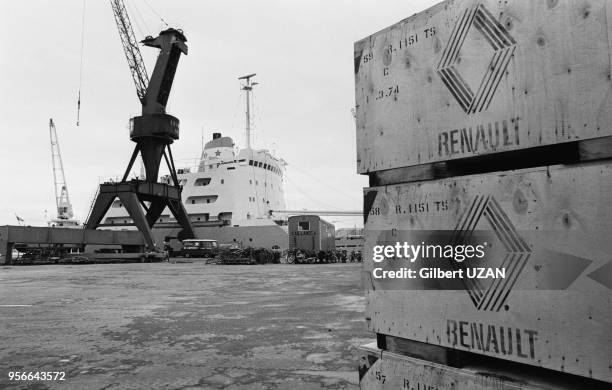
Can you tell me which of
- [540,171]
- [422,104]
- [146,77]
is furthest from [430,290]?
[146,77]

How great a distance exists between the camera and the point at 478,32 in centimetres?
247

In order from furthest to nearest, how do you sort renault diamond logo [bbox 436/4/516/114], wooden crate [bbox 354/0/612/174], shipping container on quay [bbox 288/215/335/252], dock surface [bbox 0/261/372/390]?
shipping container on quay [bbox 288/215/335/252] → dock surface [bbox 0/261/372/390] → renault diamond logo [bbox 436/4/516/114] → wooden crate [bbox 354/0/612/174]

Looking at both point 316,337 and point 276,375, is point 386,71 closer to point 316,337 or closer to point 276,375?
point 276,375

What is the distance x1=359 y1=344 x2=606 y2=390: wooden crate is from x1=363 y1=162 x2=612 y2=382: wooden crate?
124mm

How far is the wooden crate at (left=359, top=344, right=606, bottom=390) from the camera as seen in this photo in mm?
2148

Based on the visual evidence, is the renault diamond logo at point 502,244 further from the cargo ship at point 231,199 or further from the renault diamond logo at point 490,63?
the cargo ship at point 231,199

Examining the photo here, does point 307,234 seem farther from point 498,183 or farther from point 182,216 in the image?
point 498,183

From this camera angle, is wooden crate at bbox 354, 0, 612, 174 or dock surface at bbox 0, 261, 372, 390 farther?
dock surface at bbox 0, 261, 372, 390

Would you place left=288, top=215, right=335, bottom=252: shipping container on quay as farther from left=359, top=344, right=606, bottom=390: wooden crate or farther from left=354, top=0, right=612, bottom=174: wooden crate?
left=354, top=0, right=612, bottom=174: wooden crate

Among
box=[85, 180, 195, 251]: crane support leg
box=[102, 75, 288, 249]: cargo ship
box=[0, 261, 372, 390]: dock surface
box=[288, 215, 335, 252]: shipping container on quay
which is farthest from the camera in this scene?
box=[102, 75, 288, 249]: cargo ship

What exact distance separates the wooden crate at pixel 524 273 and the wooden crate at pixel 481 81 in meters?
0.24

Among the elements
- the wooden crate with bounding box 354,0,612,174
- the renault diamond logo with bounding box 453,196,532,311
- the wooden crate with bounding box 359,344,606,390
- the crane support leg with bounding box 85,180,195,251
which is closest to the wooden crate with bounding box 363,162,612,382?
the renault diamond logo with bounding box 453,196,532,311

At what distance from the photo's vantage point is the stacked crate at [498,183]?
2.02 m

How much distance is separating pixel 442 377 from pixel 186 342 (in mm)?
4057
